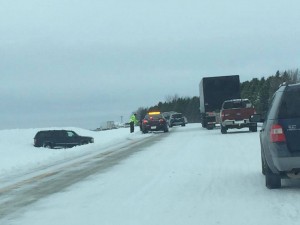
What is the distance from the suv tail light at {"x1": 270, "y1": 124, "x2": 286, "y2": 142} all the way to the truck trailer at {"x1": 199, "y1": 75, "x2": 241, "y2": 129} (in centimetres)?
3147

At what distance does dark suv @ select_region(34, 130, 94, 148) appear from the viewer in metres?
39.2

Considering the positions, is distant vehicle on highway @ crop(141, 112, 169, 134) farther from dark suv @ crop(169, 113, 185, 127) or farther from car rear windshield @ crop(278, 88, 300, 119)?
car rear windshield @ crop(278, 88, 300, 119)

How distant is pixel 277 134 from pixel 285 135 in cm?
12

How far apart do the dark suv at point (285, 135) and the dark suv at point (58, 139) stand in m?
30.5

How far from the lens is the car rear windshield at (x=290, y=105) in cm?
894

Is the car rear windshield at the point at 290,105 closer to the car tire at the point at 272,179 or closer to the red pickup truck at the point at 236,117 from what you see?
the car tire at the point at 272,179

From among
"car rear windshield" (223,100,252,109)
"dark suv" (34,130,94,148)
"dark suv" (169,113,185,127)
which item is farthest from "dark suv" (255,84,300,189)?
"dark suv" (169,113,185,127)

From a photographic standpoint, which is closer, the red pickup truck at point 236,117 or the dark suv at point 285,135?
the dark suv at point 285,135

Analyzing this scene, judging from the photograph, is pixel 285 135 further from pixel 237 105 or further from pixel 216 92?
pixel 216 92

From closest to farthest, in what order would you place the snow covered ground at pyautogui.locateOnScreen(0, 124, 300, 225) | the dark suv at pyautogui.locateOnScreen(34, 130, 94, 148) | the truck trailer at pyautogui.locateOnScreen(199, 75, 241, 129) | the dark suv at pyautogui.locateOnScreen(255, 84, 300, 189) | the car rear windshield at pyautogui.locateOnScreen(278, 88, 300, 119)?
1. the snow covered ground at pyautogui.locateOnScreen(0, 124, 300, 225)
2. the dark suv at pyautogui.locateOnScreen(255, 84, 300, 189)
3. the car rear windshield at pyautogui.locateOnScreen(278, 88, 300, 119)
4. the dark suv at pyautogui.locateOnScreen(34, 130, 94, 148)
5. the truck trailer at pyautogui.locateOnScreen(199, 75, 241, 129)

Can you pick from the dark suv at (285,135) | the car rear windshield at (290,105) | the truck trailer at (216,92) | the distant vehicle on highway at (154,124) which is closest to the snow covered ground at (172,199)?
the dark suv at (285,135)

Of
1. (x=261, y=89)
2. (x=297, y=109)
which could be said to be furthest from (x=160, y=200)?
(x=261, y=89)

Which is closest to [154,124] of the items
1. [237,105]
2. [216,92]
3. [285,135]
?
[216,92]

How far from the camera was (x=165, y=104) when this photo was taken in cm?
14700
